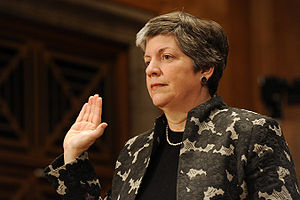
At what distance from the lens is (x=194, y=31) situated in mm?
2652

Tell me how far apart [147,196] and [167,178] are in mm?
93

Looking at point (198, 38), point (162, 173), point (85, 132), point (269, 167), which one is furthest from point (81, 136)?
point (269, 167)

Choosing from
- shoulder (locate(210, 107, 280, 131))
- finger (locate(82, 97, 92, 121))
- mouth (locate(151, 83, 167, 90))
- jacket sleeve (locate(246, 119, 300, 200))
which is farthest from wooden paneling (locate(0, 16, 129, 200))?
jacket sleeve (locate(246, 119, 300, 200))

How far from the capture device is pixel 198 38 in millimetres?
2645

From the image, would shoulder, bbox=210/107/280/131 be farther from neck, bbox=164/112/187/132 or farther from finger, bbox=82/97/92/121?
finger, bbox=82/97/92/121

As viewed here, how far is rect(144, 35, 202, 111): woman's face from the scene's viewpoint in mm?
2635

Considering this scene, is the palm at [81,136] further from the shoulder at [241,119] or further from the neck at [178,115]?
the shoulder at [241,119]

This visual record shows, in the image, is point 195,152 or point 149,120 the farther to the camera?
point 149,120

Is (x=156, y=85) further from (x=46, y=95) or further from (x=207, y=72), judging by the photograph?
(x=46, y=95)

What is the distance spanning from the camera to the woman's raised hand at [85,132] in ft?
8.93

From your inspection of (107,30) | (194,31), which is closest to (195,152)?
(194,31)

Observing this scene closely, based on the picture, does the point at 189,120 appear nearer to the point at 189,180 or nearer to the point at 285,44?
the point at 189,180

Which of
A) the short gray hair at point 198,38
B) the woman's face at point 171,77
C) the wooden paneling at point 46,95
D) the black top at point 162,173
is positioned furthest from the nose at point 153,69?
the wooden paneling at point 46,95

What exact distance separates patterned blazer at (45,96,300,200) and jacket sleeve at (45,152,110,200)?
0.11 metres
